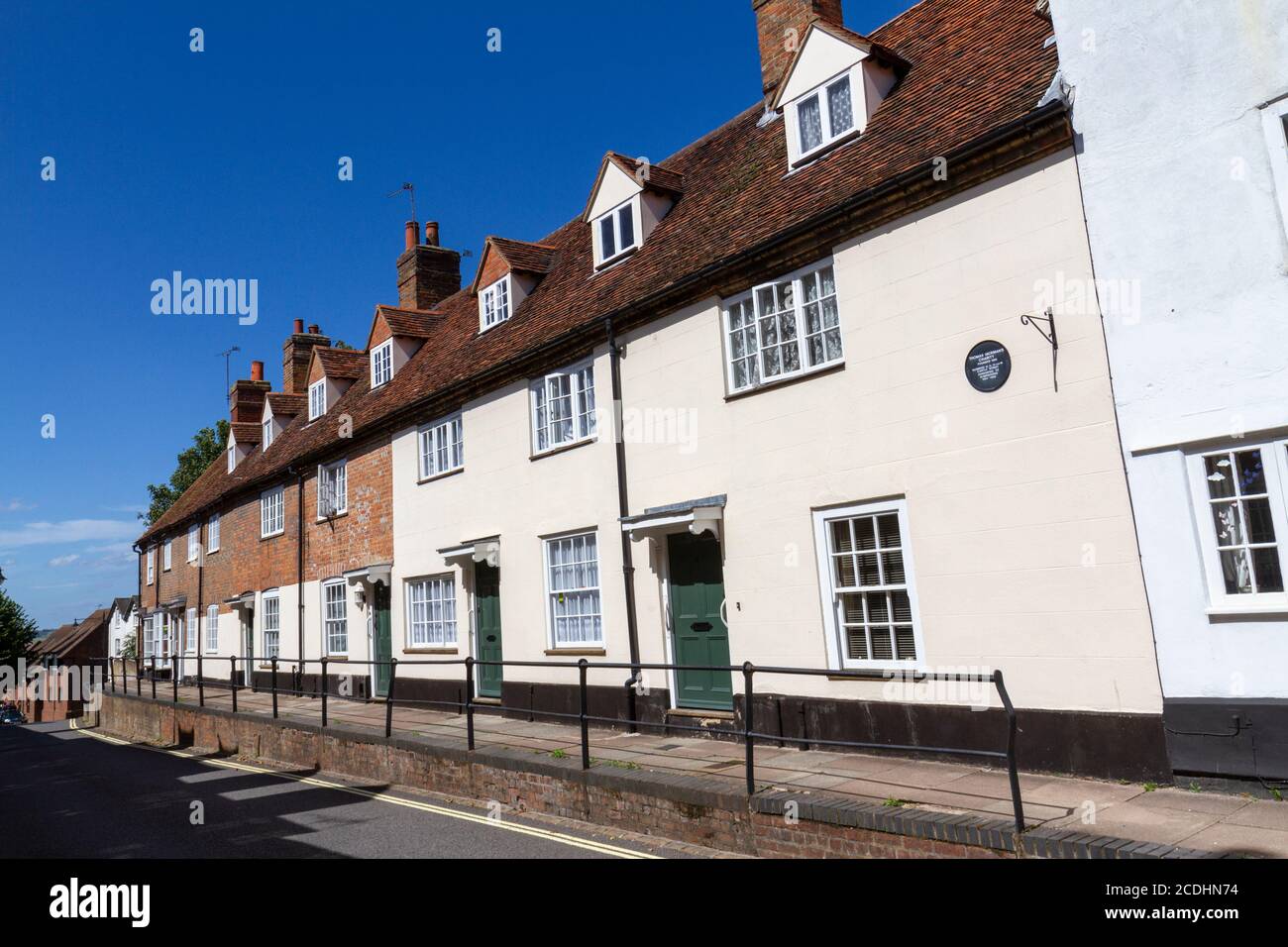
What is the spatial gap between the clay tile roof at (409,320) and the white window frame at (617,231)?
24.1 ft

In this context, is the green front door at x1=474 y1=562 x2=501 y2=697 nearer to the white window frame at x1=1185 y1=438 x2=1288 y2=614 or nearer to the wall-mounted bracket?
the wall-mounted bracket

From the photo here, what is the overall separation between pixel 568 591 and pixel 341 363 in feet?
43.2

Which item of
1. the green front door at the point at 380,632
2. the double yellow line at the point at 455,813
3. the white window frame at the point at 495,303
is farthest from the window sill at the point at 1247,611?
the green front door at the point at 380,632

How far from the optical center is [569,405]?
13398 mm

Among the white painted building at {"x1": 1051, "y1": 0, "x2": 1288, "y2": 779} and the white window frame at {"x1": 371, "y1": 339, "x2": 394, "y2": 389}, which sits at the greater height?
the white window frame at {"x1": 371, "y1": 339, "x2": 394, "y2": 389}

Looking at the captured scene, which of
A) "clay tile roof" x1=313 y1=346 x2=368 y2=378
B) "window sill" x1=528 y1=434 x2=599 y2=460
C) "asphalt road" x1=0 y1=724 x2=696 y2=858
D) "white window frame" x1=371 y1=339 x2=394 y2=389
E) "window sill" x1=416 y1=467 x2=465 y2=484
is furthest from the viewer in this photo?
"clay tile roof" x1=313 y1=346 x2=368 y2=378

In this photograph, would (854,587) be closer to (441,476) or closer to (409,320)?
(441,476)

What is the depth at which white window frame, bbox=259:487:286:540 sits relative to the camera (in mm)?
22562

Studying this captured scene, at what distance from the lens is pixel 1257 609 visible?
633 centimetres

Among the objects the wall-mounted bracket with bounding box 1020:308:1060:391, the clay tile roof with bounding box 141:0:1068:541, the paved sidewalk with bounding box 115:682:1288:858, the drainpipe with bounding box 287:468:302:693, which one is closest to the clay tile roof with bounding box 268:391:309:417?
the drainpipe with bounding box 287:468:302:693

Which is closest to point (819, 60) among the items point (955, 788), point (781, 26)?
point (781, 26)

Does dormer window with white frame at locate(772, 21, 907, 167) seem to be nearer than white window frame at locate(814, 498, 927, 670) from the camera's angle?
No

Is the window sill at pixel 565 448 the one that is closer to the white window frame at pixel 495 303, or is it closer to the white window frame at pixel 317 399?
the white window frame at pixel 495 303

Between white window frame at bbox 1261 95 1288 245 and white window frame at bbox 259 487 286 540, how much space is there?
2139 centimetres
